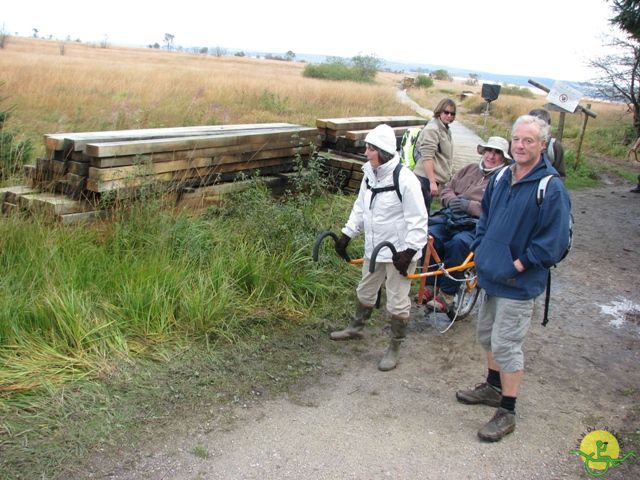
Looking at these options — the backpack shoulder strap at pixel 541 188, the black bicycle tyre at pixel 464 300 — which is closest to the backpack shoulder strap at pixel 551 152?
the black bicycle tyre at pixel 464 300

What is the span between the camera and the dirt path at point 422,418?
12.4ft

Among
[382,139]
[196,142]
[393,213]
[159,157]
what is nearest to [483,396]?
[393,213]

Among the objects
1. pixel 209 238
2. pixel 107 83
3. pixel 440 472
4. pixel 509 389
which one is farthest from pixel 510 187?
pixel 107 83

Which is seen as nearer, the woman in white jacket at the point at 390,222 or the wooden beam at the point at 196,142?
the woman in white jacket at the point at 390,222

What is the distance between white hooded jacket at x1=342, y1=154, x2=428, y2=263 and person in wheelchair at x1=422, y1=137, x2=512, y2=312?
121cm

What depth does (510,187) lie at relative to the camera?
4.14 metres

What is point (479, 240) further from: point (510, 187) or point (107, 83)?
point (107, 83)

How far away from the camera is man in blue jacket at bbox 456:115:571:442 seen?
394 cm

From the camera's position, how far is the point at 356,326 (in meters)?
5.60

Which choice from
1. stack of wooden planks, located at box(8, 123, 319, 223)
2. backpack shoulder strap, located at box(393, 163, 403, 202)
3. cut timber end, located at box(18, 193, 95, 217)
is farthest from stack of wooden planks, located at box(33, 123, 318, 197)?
backpack shoulder strap, located at box(393, 163, 403, 202)

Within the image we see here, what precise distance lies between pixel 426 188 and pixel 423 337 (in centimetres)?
190

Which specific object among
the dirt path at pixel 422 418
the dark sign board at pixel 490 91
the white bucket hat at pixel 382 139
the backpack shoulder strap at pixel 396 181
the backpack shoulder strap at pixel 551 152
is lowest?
the dirt path at pixel 422 418

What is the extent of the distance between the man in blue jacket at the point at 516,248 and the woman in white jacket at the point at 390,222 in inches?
24.2

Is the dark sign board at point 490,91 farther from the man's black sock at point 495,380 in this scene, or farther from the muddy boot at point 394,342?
the man's black sock at point 495,380
